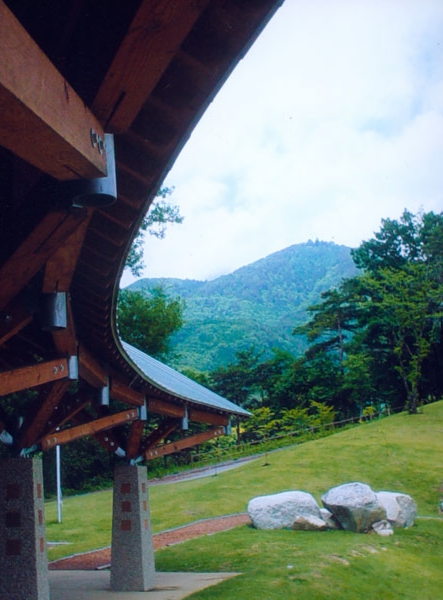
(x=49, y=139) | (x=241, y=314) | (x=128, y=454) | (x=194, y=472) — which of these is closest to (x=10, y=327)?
(x=49, y=139)

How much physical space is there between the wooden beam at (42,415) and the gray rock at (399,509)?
1009 cm

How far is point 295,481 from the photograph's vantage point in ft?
66.8

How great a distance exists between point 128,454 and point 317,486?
1132 centimetres

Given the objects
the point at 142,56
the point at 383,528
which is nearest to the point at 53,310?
the point at 142,56

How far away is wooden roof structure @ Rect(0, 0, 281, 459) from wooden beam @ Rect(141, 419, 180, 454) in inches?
Answer: 200

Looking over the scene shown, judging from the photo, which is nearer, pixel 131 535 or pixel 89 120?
pixel 89 120

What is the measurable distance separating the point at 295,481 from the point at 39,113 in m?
19.8

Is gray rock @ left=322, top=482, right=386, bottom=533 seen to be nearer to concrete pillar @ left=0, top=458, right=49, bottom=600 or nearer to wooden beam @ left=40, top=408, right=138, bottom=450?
wooden beam @ left=40, top=408, right=138, bottom=450

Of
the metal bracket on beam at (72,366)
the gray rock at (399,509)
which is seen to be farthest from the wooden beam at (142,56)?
the gray rock at (399,509)

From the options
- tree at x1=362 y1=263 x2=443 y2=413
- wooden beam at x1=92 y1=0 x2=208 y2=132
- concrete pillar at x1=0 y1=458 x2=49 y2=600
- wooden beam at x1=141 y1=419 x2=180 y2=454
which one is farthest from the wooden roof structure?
tree at x1=362 y1=263 x2=443 y2=413

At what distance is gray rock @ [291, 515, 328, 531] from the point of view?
14.3 meters

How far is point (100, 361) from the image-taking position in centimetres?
759

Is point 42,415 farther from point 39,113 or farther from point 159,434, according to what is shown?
point 39,113

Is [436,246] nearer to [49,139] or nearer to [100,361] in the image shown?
[100,361]
